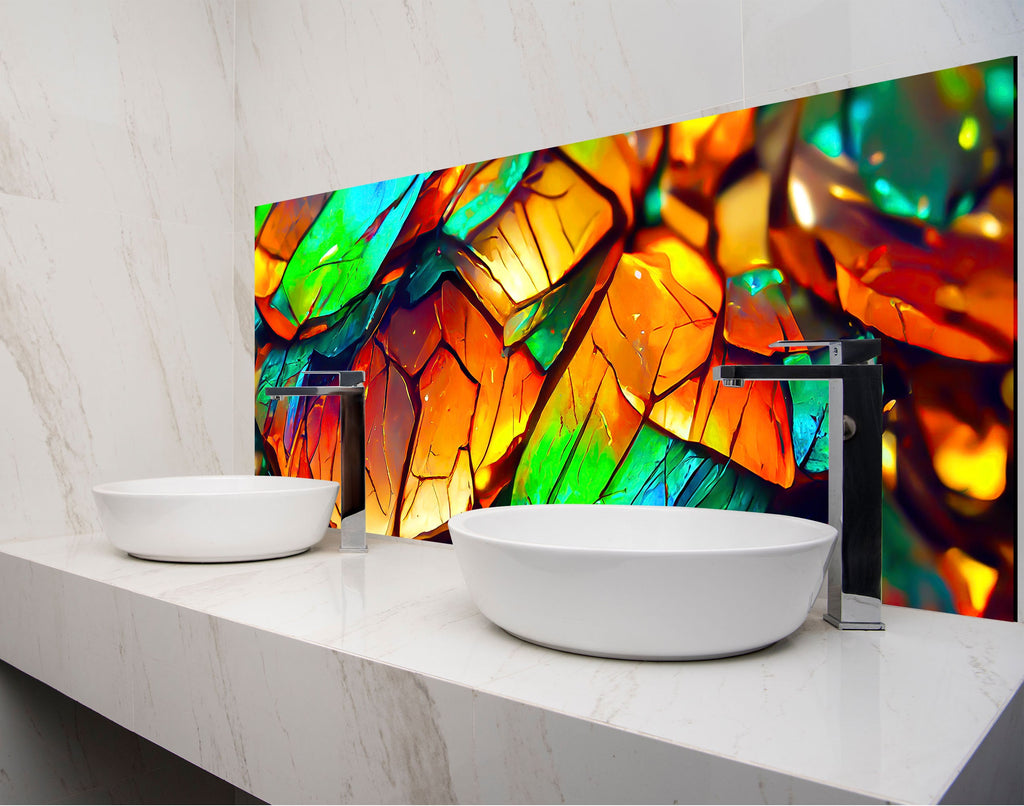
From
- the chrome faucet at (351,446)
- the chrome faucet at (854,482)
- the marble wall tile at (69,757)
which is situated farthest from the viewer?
the marble wall tile at (69,757)

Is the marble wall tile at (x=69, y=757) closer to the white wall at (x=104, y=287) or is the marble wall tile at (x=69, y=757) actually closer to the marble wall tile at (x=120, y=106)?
the white wall at (x=104, y=287)

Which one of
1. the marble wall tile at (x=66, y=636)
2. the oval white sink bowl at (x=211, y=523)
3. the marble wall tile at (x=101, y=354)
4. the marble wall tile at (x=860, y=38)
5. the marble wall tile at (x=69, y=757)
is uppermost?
the marble wall tile at (x=860, y=38)

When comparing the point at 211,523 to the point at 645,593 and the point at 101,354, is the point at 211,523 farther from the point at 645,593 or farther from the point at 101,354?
the point at 645,593

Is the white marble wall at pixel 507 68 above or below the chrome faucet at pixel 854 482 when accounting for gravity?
above

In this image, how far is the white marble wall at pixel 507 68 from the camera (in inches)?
44.1

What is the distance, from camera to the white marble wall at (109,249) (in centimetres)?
164

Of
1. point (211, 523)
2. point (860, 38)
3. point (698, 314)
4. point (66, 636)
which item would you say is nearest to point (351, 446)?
point (211, 523)

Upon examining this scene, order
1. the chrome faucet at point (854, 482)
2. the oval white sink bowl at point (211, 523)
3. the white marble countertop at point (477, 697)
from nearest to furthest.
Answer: the white marble countertop at point (477, 697) < the chrome faucet at point (854, 482) < the oval white sink bowl at point (211, 523)

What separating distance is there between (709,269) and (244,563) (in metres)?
0.95

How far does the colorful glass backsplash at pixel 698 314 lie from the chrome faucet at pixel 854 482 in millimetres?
127

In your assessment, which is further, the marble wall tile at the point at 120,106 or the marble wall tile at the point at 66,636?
the marble wall tile at the point at 120,106

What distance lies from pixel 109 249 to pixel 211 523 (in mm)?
792

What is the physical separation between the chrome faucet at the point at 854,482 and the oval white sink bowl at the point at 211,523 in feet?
2.62

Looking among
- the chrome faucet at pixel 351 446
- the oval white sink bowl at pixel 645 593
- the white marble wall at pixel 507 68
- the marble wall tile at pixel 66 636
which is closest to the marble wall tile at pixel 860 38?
the white marble wall at pixel 507 68
